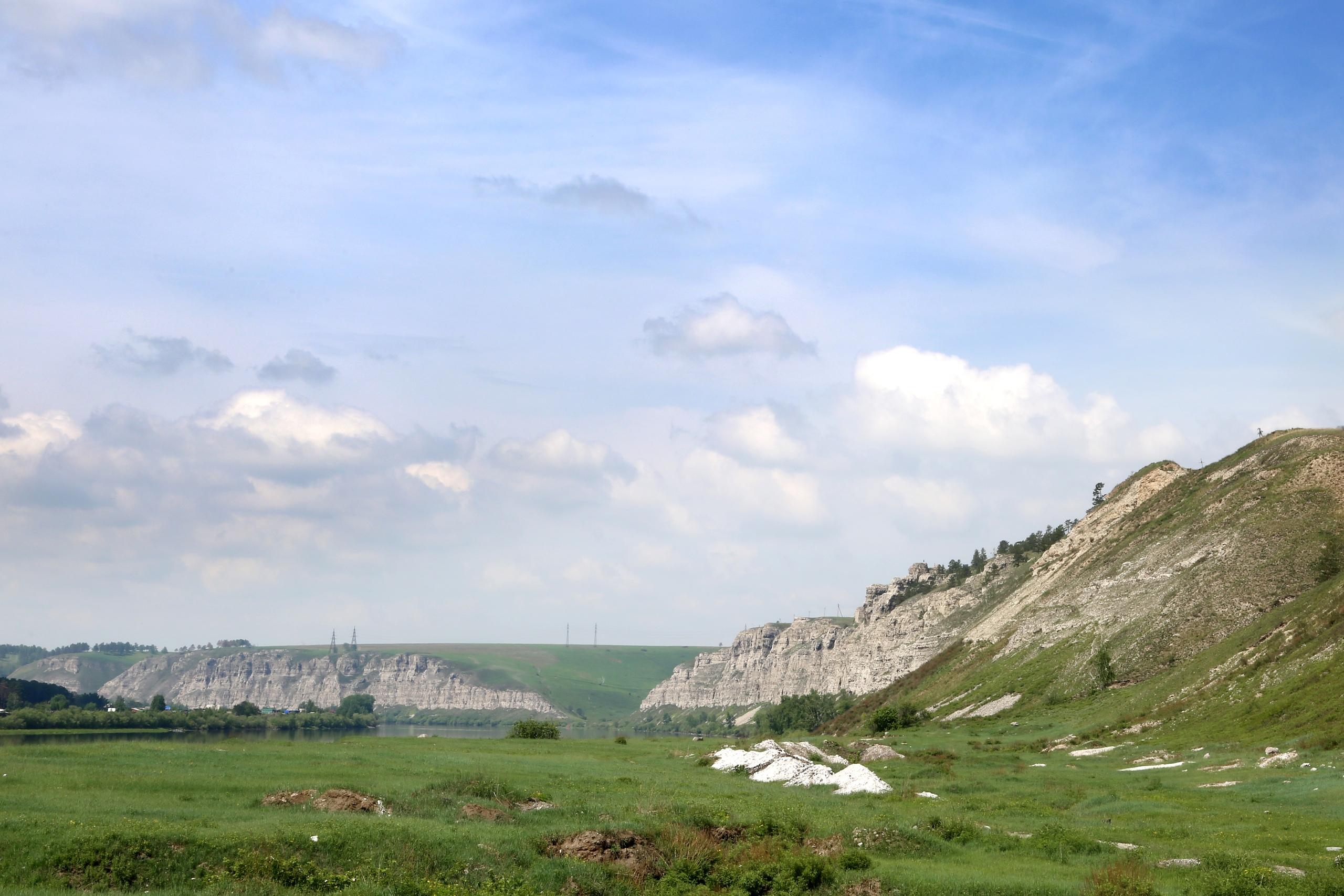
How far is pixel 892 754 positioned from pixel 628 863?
46410 mm

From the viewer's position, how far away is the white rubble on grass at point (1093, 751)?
81.6m

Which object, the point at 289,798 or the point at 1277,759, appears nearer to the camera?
the point at 289,798

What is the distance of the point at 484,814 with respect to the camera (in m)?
40.8

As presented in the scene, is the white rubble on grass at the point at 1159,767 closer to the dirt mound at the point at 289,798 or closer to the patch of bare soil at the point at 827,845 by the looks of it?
A: the patch of bare soil at the point at 827,845

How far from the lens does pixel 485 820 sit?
3978 centimetres

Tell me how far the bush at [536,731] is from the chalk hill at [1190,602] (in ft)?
175

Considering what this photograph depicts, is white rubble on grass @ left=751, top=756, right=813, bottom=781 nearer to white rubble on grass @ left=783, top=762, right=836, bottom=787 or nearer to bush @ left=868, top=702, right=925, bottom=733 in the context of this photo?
white rubble on grass @ left=783, top=762, right=836, bottom=787

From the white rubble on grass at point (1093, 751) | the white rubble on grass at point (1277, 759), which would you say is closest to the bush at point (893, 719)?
the white rubble on grass at point (1093, 751)

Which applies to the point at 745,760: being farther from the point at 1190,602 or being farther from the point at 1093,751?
the point at 1190,602

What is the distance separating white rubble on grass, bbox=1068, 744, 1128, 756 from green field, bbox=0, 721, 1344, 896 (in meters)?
20.7

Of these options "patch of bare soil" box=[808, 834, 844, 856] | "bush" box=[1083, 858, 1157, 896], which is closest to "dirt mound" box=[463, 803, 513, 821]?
"patch of bare soil" box=[808, 834, 844, 856]

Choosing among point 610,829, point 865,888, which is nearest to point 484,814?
Answer: point 610,829

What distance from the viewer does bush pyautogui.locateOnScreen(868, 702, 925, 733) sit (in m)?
125

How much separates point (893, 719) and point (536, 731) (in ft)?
145
